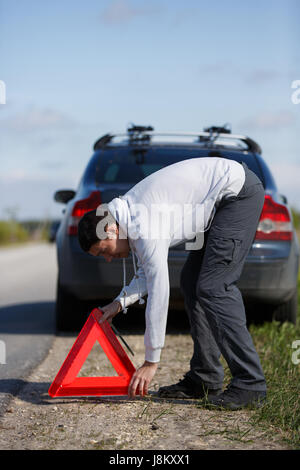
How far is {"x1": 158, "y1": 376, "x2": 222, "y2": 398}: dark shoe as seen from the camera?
366 centimetres

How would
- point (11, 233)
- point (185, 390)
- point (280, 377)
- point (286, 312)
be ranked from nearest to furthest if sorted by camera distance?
point (185, 390), point (280, 377), point (286, 312), point (11, 233)

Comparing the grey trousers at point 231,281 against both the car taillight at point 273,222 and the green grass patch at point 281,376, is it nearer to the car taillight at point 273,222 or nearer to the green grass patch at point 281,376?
the green grass patch at point 281,376

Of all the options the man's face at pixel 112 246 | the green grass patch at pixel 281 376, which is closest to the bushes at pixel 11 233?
the green grass patch at pixel 281 376

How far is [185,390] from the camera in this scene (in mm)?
3713

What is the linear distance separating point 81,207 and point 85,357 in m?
1.75

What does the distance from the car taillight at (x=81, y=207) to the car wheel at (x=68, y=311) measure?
1.83ft

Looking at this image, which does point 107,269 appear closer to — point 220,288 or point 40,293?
point 220,288

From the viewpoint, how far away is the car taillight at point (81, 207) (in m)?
5.03

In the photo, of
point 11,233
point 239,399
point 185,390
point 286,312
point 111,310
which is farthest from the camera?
point 11,233

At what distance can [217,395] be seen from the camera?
11.8 feet

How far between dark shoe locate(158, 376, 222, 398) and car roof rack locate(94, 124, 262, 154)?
239 cm

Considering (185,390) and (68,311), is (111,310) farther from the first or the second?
(68,311)

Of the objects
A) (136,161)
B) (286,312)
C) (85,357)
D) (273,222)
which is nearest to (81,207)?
(136,161)
